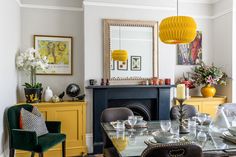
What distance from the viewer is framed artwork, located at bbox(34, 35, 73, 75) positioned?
3.98 m

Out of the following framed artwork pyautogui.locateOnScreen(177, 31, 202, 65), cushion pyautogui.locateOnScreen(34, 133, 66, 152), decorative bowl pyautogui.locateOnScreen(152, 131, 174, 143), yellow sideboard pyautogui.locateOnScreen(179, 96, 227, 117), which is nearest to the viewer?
decorative bowl pyautogui.locateOnScreen(152, 131, 174, 143)

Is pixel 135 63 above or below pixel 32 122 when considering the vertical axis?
above

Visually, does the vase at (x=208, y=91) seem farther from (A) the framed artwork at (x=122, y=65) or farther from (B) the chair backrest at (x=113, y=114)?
(B) the chair backrest at (x=113, y=114)

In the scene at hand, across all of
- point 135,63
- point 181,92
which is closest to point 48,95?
point 135,63

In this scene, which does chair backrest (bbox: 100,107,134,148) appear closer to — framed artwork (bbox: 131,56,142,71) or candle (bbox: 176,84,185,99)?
candle (bbox: 176,84,185,99)

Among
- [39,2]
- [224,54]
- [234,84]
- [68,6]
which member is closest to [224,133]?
[234,84]

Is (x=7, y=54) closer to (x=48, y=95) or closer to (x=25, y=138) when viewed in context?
(x=48, y=95)

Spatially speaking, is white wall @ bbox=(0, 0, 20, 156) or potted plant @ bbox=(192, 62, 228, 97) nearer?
white wall @ bbox=(0, 0, 20, 156)

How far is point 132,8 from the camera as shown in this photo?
3.98 m

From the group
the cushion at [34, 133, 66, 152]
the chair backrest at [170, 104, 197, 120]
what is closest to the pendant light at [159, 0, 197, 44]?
the chair backrest at [170, 104, 197, 120]

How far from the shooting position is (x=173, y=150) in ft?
4.46

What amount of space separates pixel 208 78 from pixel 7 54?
3.54 m

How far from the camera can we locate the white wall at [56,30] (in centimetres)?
394

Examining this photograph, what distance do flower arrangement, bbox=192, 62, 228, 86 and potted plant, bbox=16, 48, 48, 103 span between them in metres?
2.95
